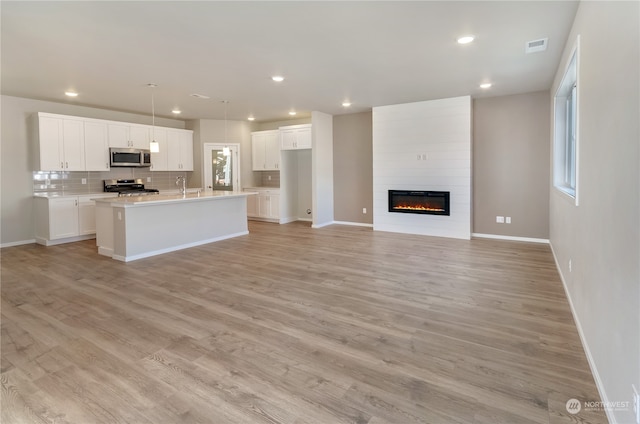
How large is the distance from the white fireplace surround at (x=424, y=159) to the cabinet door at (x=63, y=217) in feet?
19.4

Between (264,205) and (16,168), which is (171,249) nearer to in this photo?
(16,168)

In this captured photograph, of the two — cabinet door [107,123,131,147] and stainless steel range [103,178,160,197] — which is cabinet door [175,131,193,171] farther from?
cabinet door [107,123,131,147]

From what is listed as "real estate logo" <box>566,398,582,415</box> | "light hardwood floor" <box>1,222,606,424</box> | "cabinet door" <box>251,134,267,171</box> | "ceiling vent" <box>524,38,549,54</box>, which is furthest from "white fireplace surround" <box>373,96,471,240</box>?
"real estate logo" <box>566,398,582,415</box>

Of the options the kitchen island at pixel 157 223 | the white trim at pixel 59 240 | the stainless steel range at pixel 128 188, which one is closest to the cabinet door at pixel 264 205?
the kitchen island at pixel 157 223

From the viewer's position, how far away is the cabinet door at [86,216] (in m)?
6.62

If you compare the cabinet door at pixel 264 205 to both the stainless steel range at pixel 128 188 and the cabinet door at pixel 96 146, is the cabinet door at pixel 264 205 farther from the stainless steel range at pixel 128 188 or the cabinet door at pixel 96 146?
the cabinet door at pixel 96 146

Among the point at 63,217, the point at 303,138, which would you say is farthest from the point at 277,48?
the point at 63,217

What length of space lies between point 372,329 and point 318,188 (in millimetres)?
5334

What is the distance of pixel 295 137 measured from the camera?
846cm

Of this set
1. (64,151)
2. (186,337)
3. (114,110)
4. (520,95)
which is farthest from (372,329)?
(114,110)

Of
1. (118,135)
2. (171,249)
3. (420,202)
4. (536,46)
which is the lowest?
(171,249)

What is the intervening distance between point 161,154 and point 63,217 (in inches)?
96.1

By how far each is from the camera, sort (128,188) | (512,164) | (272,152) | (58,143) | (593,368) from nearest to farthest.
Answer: (593,368) < (512,164) < (58,143) < (128,188) < (272,152)

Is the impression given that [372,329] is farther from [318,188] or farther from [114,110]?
[114,110]
